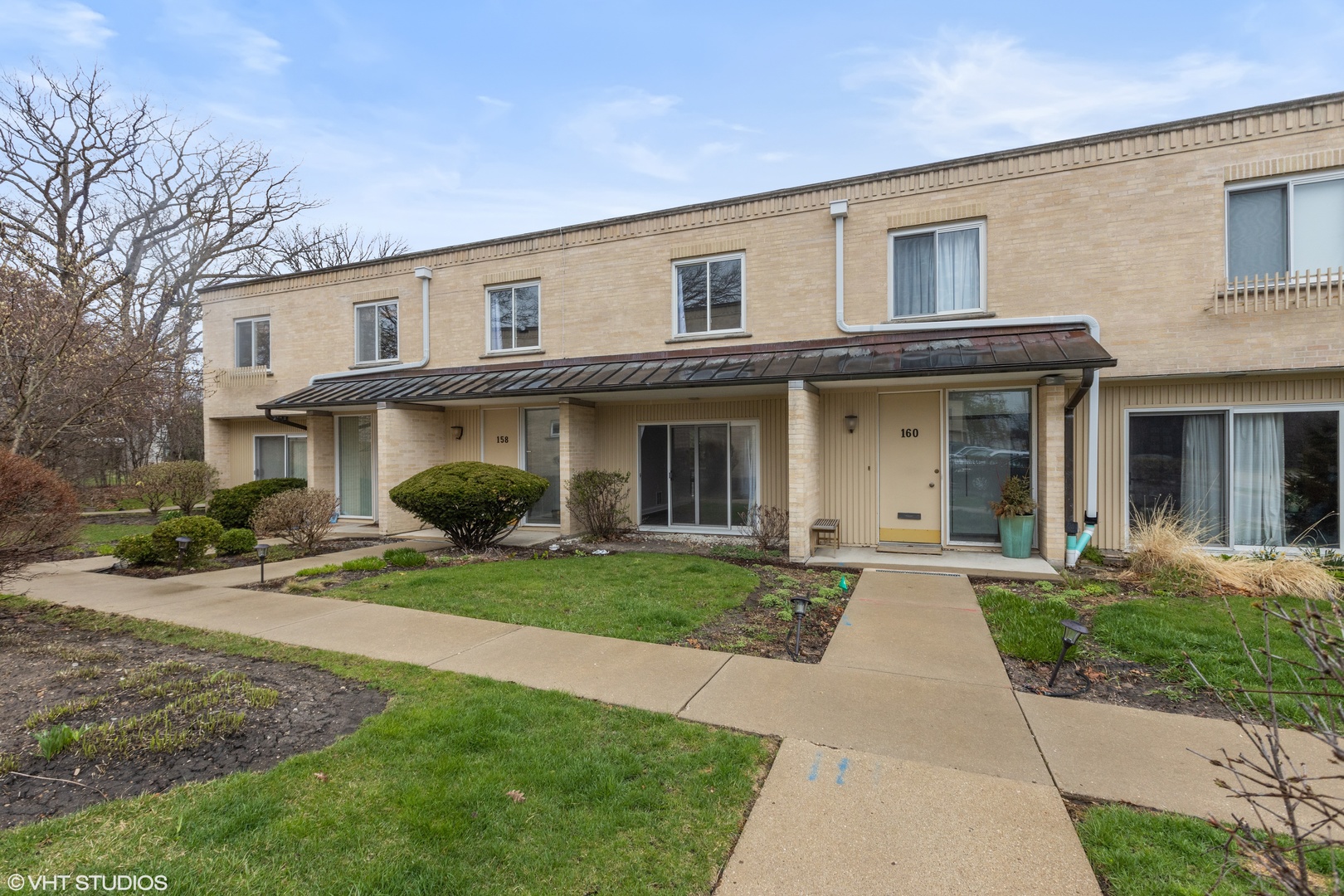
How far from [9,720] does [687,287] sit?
10237 mm

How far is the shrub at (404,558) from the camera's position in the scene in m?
8.87

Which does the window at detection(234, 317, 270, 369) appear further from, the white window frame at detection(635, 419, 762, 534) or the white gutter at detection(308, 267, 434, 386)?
the white window frame at detection(635, 419, 762, 534)

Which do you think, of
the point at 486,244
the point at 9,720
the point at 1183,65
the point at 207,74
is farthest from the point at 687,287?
the point at 207,74

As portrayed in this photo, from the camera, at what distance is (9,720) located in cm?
365

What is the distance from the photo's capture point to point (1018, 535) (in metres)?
8.69

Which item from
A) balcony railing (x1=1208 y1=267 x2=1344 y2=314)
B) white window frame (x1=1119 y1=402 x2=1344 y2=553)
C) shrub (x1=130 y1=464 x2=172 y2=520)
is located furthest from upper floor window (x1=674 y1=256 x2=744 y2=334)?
shrub (x1=130 y1=464 x2=172 y2=520)

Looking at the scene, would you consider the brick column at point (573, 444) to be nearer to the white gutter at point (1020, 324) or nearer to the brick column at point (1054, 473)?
the white gutter at point (1020, 324)

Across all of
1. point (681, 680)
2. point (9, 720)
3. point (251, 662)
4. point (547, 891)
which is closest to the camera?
point (547, 891)

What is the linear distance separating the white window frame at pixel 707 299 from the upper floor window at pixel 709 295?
0.02 meters

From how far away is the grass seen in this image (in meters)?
2.34

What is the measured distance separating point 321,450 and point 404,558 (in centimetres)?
682

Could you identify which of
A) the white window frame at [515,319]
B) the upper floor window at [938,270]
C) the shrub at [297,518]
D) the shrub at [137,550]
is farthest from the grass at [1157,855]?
the white window frame at [515,319]

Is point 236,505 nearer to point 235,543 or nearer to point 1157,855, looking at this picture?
point 235,543

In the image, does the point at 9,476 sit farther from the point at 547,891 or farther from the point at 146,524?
the point at 146,524
